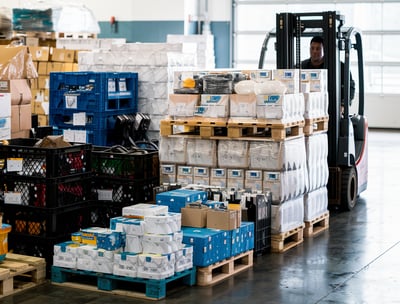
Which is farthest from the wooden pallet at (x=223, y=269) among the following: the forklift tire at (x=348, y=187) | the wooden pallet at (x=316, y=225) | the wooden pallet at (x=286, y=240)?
the forklift tire at (x=348, y=187)

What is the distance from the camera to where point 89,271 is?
686 centimetres

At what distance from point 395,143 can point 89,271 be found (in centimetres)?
1360

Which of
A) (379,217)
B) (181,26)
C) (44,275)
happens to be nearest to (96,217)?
(44,275)

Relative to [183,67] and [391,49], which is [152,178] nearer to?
[183,67]

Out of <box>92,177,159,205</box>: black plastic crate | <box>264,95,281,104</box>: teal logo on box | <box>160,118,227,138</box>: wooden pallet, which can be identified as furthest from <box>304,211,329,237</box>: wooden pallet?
<box>92,177,159,205</box>: black plastic crate

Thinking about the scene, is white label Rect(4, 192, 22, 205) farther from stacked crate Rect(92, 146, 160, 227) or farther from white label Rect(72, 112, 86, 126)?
white label Rect(72, 112, 86, 126)

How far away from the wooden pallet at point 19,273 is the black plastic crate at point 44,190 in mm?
494

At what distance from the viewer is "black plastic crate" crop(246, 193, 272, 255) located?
7.91 metres

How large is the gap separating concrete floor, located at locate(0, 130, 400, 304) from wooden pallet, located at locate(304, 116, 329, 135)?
1.16 m

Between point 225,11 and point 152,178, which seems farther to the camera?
point 225,11

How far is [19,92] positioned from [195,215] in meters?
3.31

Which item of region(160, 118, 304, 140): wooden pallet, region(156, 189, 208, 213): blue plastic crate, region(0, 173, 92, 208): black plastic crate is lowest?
region(156, 189, 208, 213): blue plastic crate

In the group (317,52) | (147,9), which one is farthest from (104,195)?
(147,9)

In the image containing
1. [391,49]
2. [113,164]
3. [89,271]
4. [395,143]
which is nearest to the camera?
[89,271]
